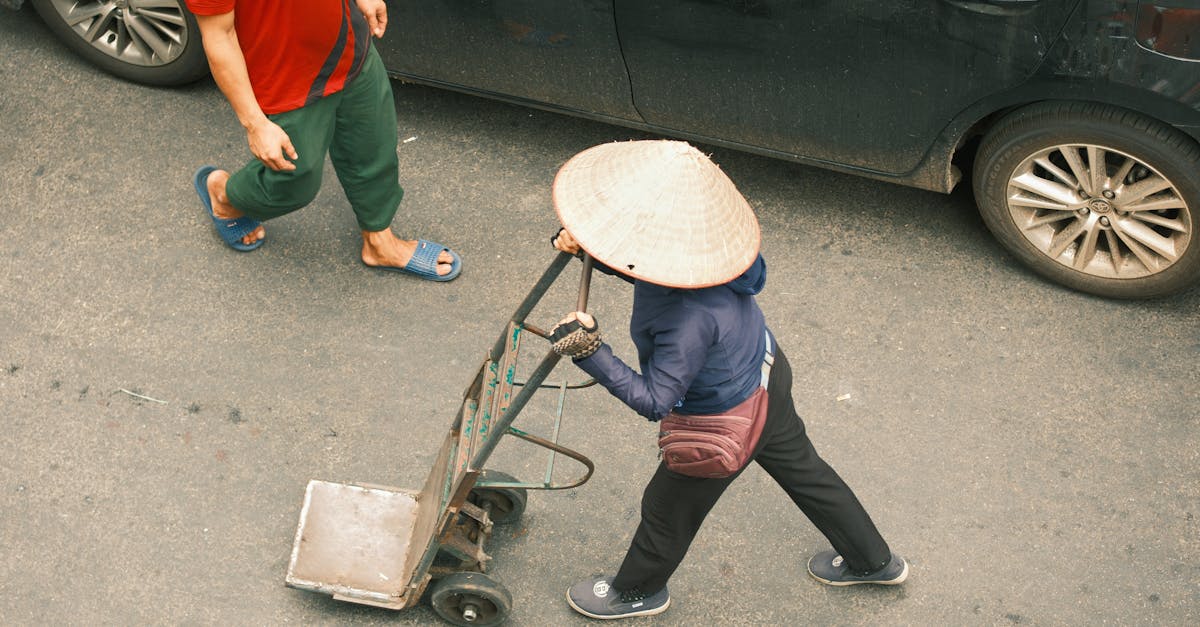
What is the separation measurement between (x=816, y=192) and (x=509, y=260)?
1.29 metres

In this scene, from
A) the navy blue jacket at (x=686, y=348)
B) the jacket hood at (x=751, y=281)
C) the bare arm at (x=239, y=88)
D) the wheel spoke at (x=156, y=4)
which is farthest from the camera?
the wheel spoke at (x=156, y=4)

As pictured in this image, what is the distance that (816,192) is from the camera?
16.2ft

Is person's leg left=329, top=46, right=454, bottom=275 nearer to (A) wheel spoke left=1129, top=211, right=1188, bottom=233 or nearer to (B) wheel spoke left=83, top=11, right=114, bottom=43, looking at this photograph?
(B) wheel spoke left=83, top=11, right=114, bottom=43

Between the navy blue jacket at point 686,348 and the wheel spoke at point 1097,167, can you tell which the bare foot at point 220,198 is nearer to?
the navy blue jacket at point 686,348

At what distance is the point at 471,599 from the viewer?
3.47m

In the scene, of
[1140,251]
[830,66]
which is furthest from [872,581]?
[830,66]

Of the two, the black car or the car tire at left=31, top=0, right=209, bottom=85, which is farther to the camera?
the car tire at left=31, top=0, right=209, bottom=85

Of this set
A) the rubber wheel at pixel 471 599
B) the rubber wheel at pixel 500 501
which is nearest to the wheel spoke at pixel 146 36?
the rubber wheel at pixel 500 501

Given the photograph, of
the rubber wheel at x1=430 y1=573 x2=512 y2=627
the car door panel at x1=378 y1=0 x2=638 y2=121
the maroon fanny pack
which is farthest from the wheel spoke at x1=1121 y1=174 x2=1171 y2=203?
the rubber wheel at x1=430 y1=573 x2=512 y2=627

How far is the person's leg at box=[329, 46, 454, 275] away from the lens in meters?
4.14

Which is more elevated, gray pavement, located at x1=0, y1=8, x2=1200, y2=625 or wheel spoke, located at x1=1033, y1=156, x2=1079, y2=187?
wheel spoke, located at x1=1033, y1=156, x2=1079, y2=187

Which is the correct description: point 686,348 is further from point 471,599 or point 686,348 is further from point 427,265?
point 427,265

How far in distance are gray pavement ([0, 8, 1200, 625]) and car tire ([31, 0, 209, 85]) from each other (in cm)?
17

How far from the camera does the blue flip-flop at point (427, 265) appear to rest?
14.9 feet
